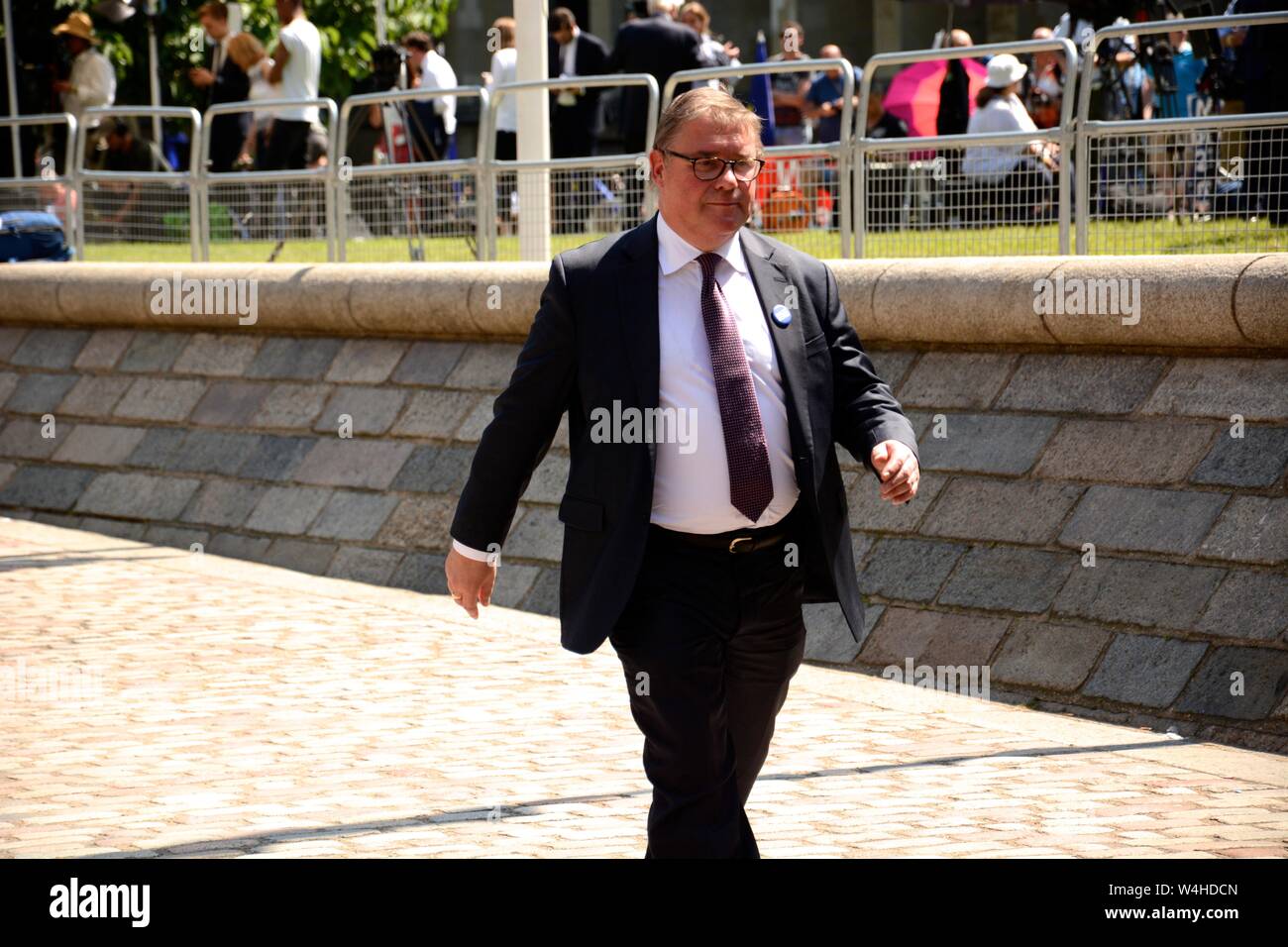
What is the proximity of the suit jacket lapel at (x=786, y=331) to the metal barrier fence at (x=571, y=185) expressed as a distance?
6127mm

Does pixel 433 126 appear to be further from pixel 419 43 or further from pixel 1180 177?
pixel 1180 177

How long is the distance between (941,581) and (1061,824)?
275cm

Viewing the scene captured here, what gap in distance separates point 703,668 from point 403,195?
8682 millimetres

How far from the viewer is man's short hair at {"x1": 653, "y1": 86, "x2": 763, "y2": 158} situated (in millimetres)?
4754

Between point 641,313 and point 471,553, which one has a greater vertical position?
point 641,313

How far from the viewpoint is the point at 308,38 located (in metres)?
15.6

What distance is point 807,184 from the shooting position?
1086 cm

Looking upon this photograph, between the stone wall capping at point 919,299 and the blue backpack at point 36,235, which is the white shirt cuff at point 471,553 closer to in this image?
the stone wall capping at point 919,299

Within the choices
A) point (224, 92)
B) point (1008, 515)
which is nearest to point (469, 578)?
point (1008, 515)

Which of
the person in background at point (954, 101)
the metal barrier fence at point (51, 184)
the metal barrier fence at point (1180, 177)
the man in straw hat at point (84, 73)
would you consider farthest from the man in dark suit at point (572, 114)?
the man in straw hat at point (84, 73)

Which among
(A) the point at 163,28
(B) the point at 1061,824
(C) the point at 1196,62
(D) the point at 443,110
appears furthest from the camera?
(A) the point at 163,28

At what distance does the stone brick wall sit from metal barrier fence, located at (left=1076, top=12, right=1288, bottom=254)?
2.65ft

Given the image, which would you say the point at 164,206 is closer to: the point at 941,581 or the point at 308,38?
the point at 308,38
